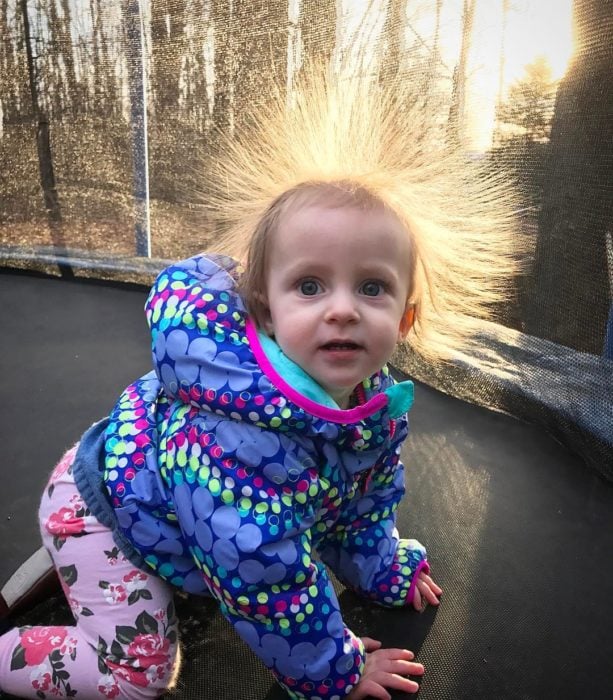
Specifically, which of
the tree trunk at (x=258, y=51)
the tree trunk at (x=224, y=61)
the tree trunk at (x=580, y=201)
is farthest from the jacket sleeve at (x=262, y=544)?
the tree trunk at (x=224, y=61)

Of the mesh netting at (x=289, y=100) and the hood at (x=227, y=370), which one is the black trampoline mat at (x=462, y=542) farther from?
the hood at (x=227, y=370)

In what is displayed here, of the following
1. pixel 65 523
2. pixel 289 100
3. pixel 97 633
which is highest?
pixel 289 100

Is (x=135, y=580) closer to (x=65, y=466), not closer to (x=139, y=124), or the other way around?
(x=65, y=466)

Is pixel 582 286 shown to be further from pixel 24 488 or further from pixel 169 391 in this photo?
pixel 24 488

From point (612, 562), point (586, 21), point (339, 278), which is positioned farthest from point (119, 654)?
point (586, 21)

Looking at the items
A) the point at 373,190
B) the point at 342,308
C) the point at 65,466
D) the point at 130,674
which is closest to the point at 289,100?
the point at 373,190

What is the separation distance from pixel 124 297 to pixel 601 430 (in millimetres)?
1743

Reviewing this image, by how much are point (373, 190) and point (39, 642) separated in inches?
27.6

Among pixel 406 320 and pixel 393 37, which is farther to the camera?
pixel 393 37

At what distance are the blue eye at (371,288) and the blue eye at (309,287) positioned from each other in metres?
0.05

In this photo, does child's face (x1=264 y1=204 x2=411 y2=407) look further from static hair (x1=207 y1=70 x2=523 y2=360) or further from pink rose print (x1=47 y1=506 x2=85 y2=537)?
pink rose print (x1=47 y1=506 x2=85 y2=537)

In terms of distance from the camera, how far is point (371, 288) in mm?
756

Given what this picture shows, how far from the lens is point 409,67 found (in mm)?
1714

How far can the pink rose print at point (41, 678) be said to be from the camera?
2.72 ft
